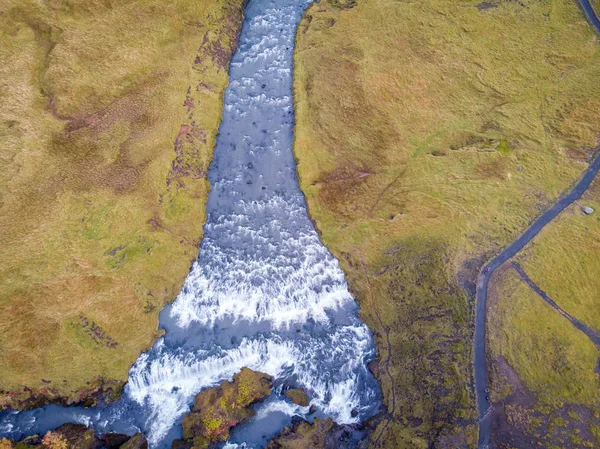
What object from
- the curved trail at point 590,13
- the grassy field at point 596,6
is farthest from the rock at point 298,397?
the grassy field at point 596,6

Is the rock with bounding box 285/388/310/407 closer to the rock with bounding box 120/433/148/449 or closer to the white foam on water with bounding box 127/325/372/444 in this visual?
the white foam on water with bounding box 127/325/372/444

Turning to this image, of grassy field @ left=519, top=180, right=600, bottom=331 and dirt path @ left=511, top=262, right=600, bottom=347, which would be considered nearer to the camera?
dirt path @ left=511, top=262, right=600, bottom=347

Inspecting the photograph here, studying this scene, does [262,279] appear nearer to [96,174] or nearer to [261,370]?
[261,370]

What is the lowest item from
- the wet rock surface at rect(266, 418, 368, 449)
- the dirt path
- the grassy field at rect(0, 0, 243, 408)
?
the wet rock surface at rect(266, 418, 368, 449)

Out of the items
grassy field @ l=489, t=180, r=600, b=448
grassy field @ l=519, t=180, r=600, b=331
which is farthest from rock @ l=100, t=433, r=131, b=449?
grassy field @ l=519, t=180, r=600, b=331

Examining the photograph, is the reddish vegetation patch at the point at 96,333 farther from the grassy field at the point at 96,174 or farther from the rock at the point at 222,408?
the rock at the point at 222,408

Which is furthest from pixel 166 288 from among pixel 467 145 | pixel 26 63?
pixel 467 145
